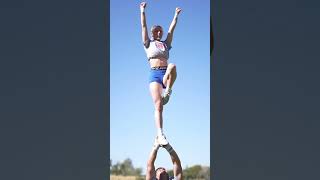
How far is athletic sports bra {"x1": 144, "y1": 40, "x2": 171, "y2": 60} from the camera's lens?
4.27 m

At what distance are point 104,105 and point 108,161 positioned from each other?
0.40m

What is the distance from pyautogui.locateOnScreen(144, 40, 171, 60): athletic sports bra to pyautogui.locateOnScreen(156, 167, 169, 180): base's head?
0.73 metres

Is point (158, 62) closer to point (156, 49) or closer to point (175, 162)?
point (156, 49)

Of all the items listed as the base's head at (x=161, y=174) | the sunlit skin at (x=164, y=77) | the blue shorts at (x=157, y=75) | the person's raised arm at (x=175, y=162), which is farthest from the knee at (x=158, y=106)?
the base's head at (x=161, y=174)

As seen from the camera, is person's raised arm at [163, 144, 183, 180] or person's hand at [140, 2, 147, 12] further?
person's hand at [140, 2, 147, 12]

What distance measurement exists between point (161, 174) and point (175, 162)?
0.39 feet

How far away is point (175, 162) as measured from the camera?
13.8ft

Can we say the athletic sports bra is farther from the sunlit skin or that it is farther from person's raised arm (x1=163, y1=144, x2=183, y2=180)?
person's raised arm (x1=163, y1=144, x2=183, y2=180)

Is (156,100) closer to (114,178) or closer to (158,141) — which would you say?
(158,141)

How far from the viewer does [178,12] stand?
444 centimetres

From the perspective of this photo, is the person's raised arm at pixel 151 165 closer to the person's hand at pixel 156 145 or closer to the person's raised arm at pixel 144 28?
the person's hand at pixel 156 145

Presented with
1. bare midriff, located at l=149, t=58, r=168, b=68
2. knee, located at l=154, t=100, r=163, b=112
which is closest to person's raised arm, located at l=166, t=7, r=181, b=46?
bare midriff, located at l=149, t=58, r=168, b=68

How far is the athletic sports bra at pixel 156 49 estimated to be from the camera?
427 cm

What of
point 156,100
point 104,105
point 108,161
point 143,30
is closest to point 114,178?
point 108,161
